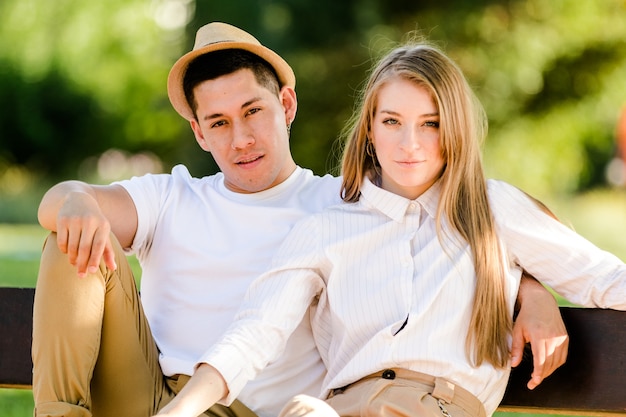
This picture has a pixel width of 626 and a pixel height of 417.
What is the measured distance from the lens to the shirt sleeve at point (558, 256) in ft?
8.45

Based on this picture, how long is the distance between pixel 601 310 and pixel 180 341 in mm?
1181

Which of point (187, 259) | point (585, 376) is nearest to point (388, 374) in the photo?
point (585, 376)

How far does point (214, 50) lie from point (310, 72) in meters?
12.7

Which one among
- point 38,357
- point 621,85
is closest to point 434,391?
point 38,357

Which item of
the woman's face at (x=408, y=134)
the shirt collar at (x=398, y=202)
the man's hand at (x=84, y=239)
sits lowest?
the man's hand at (x=84, y=239)

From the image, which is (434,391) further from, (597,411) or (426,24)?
(426,24)

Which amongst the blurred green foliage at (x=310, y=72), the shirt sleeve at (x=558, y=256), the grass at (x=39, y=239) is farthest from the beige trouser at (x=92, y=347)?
the blurred green foliage at (x=310, y=72)

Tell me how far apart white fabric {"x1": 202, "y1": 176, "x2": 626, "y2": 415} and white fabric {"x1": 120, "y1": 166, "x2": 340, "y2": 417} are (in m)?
0.17

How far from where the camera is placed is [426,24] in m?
15.1

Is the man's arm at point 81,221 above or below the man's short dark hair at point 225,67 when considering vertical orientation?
below

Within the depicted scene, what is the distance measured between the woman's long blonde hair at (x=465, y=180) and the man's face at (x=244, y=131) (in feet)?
1.21

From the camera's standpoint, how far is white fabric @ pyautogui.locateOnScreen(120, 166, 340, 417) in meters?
2.86

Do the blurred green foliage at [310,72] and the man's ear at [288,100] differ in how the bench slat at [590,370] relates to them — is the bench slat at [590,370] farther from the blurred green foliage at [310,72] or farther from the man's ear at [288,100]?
the blurred green foliage at [310,72]

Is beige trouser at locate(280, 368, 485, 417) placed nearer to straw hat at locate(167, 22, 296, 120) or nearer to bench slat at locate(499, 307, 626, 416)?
bench slat at locate(499, 307, 626, 416)
